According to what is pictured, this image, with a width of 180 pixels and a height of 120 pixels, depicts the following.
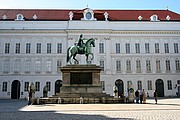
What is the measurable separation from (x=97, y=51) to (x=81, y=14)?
8456 millimetres

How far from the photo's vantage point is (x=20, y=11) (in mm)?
47375

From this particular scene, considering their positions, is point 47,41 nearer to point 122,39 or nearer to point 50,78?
point 50,78

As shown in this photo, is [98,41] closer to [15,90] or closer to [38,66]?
[38,66]

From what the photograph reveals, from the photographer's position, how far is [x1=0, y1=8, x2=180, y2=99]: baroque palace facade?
4172 centimetres

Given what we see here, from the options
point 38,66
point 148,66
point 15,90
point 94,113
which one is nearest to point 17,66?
point 38,66

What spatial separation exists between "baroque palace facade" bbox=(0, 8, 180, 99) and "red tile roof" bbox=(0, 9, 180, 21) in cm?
41

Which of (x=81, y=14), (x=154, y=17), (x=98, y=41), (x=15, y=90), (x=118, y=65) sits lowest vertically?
(x=15, y=90)

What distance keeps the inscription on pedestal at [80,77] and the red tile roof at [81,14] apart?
25.2 metres

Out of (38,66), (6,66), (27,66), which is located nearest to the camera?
(6,66)

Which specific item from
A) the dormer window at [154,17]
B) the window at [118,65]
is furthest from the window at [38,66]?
the dormer window at [154,17]

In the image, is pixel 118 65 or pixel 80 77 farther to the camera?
pixel 118 65

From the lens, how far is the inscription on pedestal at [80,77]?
21406 millimetres

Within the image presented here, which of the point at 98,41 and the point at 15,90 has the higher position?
the point at 98,41

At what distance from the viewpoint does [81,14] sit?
45781 millimetres
